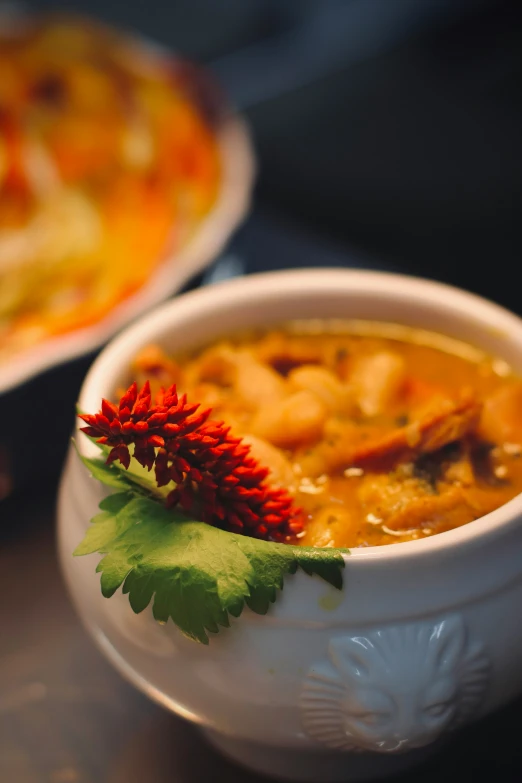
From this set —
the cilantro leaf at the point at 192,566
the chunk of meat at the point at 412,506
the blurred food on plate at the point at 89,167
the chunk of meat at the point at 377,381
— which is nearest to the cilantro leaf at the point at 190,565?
the cilantro leaf at the point at 192,566

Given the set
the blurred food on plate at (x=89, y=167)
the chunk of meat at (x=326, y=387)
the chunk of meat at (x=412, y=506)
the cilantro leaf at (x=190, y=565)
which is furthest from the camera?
the blurred food on plate at (x=89, y=167)

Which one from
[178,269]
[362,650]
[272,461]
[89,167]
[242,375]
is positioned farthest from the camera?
[89,167]

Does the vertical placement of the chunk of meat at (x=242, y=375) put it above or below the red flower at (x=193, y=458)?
below

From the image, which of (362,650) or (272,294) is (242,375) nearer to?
(272,294)

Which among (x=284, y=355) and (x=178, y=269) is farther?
(x=178, y=269)

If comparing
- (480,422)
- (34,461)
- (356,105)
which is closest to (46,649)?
(34,461)

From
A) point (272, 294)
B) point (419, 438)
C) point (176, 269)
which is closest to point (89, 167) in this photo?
point (176, 269)

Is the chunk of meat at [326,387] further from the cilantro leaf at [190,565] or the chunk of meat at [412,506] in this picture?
the cilantro leaf at [190,565]
